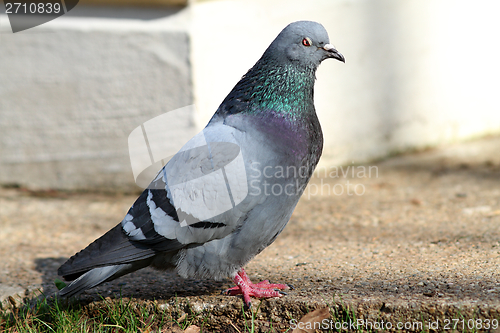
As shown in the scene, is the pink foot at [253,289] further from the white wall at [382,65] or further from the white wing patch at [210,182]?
the white wall at [382,65]

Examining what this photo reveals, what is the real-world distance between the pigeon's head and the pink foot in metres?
1.22

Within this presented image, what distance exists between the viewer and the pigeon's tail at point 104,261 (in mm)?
2535

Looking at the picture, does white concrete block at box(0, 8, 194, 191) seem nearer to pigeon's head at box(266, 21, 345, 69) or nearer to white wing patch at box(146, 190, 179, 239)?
pigeon's head at box(266, 21, 345, 69)

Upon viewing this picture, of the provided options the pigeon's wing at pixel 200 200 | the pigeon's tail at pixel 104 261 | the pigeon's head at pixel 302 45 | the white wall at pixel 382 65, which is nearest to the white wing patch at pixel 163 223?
the pigeon's wing at pixel 200 200

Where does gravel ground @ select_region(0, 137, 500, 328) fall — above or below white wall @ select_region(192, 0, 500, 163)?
below

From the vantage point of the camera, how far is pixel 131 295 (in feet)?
8.97

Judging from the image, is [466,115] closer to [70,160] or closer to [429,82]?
[429,82]

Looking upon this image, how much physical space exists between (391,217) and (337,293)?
1.82 metres

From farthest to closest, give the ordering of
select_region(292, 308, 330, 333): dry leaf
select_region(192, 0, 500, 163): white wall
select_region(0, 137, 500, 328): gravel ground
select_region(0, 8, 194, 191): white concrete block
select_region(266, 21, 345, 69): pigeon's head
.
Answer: select_region(192, 0, 500, 163): white wall, select_region(0, 8, 194, 191): white concrete block, select_region(266, 21, 345, 69): pigeon's head, select_region(0, 137, 500, 328): gravel ground, select_region(292, 308, 330, 333): dry leaf

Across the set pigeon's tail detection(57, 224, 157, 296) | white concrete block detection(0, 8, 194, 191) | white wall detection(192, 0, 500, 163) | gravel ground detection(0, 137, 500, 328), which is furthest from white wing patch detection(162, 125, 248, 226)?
white wall detection(192, 0, 500, 163)

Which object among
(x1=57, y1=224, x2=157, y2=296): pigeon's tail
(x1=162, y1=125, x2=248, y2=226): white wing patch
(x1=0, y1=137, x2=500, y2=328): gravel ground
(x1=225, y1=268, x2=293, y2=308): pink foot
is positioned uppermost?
(x1=162, y1=125, x2=248, y2=226): white wing patch

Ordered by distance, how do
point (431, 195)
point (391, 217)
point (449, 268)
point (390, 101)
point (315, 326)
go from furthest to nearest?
1. point (390, 101)
2. point (431, 195)
3. point (391, 217)
4. point (449, 268)
5. point (315, 326)

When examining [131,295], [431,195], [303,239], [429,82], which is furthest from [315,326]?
[429,82]

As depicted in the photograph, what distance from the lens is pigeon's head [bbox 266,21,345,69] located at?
2.73 metres
